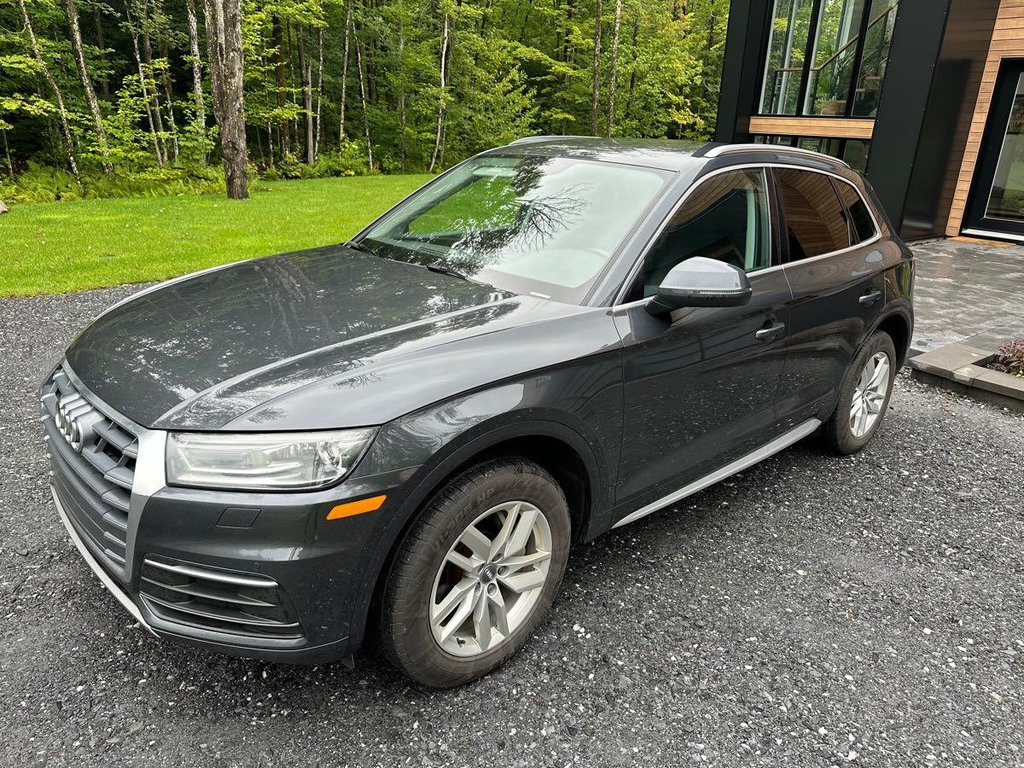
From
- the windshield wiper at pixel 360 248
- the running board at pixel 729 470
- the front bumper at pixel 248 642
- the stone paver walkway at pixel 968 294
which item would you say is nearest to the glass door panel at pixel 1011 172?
the stone paver walkway at pixel 968 294

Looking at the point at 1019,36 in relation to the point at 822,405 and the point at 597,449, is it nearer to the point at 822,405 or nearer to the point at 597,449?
the point at 822,405

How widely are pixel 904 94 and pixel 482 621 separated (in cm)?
1091

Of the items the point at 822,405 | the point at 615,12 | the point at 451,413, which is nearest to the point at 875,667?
the point at 822,405

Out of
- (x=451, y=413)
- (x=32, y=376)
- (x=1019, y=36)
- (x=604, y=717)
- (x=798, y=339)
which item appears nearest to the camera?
(x=451, y=413)

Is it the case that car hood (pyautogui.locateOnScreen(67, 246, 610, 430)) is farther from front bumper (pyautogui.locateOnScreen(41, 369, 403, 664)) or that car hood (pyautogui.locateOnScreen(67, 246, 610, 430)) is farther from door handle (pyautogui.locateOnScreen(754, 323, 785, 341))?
door handle (pyautogui.locateOnScreen(754, 323, 785, 341))

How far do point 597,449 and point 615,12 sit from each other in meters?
31.2

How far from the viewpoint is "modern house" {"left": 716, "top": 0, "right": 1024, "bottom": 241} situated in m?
9.95

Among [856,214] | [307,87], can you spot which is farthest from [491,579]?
[307,87]

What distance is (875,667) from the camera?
8.30ft

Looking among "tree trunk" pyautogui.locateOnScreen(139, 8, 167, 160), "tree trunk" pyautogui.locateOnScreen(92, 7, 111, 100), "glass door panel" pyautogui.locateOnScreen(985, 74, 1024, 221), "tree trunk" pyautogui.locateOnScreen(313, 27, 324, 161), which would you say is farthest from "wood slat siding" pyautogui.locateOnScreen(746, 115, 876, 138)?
"tree trunk" pyautogui.locateOnScreen(92, 7, 111, 100)

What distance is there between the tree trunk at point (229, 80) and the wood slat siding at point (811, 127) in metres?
10.1

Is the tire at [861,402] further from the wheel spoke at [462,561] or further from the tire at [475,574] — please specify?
the wheel spoke at [462,561]

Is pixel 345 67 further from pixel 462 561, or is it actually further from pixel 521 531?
pixel 462 561

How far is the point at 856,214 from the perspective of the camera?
3.85 meters
